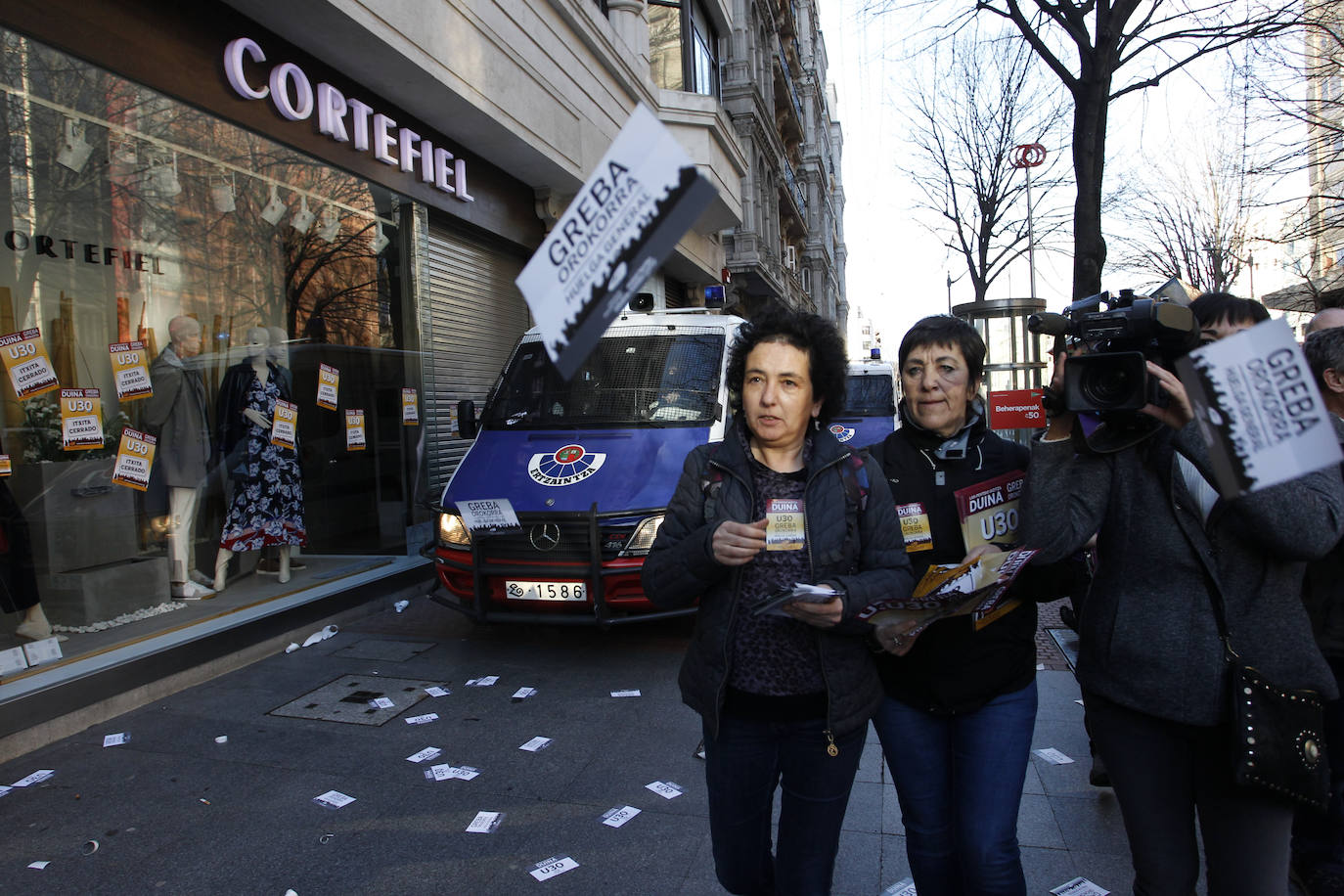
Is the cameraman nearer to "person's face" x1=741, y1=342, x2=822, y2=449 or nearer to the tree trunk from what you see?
"person's face" x1=741, y1=342, x2=822, y2=449

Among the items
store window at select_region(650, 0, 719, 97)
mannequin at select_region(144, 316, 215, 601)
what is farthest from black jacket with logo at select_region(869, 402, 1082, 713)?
store window at select_region(650, 0, 719, 97)

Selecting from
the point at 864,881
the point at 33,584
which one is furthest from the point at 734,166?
the point at 864,881

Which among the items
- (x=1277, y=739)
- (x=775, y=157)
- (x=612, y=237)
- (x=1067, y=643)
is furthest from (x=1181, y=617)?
(x=775, y=157)

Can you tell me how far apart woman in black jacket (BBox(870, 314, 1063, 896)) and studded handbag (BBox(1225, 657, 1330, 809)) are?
556mm

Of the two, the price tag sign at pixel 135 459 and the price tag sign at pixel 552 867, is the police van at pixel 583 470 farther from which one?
the price tag sign at pixel 135 459

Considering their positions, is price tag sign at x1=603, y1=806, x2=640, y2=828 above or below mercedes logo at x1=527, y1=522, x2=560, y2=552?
below

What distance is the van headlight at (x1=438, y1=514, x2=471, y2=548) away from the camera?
5828mm

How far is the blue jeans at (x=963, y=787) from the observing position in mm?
2318

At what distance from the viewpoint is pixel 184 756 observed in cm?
443

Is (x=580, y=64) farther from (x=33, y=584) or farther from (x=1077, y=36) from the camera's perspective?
(x=33, y=584)

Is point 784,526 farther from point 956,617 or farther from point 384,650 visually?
point 384,650

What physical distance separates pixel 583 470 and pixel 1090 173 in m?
6.02

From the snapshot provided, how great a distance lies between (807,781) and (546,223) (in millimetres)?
10472

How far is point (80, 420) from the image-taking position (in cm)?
592
